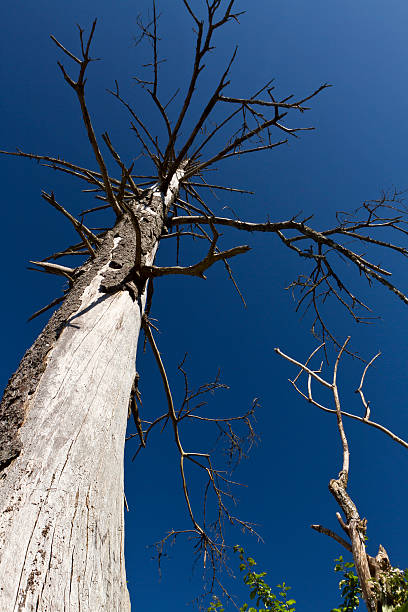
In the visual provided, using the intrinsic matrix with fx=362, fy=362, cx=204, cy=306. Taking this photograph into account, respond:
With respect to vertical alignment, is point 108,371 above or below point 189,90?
below

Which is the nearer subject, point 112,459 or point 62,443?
point 62,443

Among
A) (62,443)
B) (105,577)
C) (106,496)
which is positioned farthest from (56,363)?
(105,577)

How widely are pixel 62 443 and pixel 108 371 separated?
38 cm

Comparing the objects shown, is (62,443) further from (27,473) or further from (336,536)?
(336,536)

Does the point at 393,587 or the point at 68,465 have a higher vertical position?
the point at 68,465

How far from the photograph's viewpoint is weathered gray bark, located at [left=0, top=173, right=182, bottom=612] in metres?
0.79

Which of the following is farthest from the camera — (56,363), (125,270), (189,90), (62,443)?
(189,90)

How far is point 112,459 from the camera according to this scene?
3.76 feet

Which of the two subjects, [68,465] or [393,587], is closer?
[68,465]

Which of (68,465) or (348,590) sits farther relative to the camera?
(348,590)

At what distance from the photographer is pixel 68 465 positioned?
0.98m

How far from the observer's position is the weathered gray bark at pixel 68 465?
792 millimetres

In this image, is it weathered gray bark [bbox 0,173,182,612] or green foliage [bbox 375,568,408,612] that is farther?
green foliage [bbox 375,568,408,612]

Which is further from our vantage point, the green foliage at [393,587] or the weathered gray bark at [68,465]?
the green foliage at [393,587]
